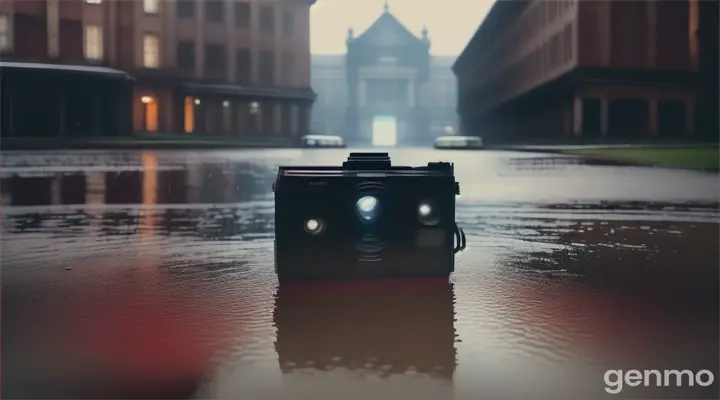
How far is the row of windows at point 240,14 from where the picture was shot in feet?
222

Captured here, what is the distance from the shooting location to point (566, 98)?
168ft

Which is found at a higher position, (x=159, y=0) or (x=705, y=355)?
(x=159, y=0)

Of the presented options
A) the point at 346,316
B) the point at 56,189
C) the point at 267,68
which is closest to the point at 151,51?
the point at 267,68

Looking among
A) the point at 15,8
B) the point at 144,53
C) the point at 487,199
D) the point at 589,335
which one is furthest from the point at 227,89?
the point at 589,335

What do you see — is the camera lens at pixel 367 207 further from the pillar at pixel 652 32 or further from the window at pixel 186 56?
the window at pixel 186 56

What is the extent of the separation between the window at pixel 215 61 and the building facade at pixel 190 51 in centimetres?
7

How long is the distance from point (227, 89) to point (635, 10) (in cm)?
3046

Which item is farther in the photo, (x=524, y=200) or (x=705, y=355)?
(x=524, y=200)

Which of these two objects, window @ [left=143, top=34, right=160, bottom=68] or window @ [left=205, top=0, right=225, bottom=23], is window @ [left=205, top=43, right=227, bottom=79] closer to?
window @ [left=205, top=0, right=225, bottom=23]

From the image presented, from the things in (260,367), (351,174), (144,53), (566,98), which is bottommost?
(260,367)

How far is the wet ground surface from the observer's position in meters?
4.46

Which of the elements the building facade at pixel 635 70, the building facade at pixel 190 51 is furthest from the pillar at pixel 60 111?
the building facade at pixel 635 70

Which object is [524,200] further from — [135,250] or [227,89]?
[227,89]

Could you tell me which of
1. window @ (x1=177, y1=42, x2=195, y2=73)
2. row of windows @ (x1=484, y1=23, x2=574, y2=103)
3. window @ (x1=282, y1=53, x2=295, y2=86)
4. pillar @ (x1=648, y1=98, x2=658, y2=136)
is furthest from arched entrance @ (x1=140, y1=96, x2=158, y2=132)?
pillar @ (x1=648, y1=98, x2=658, y2=136)
